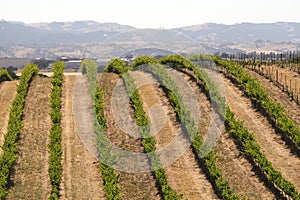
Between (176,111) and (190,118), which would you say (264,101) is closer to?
(190,118)

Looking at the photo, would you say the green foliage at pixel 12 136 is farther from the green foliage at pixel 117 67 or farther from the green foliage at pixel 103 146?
the green foliage at pixel 117 67

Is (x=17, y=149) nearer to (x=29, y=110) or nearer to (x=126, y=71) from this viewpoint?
(x=29, y=110)

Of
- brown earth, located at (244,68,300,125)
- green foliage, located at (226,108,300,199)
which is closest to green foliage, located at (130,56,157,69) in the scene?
brown earth, located at (244,68,300,125)

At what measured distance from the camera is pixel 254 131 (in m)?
41.9

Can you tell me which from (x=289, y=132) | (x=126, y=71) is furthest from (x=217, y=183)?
(x=126, y=71)

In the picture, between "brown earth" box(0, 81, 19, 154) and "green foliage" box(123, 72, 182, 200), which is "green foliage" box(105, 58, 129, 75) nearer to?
"green foliage" box(123, 72, 182, 200)

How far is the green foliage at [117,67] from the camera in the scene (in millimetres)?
57094

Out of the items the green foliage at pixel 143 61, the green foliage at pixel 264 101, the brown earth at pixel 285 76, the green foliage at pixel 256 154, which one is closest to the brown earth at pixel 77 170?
the green foliage at pixel 256 154

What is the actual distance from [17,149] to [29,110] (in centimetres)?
828

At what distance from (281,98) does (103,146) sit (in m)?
21.4

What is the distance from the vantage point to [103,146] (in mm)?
39312

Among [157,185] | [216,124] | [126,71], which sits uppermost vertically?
[126,71]

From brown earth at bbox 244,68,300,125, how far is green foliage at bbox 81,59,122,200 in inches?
736

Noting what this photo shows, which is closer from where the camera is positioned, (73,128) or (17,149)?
(17,149)
